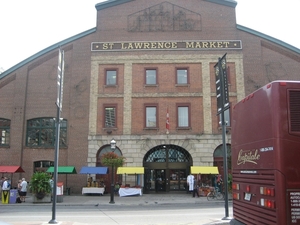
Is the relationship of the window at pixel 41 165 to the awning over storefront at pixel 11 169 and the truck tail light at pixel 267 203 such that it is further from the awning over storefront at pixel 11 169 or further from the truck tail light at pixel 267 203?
the truck tail light at pixel 267 203

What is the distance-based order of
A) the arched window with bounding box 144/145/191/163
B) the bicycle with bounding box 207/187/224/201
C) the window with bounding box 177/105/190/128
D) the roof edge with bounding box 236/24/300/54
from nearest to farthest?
the bicycle with bounding box 207/187/224/201 → the window with bounding box 177/105/190/128 → the arched window with bounding box 144/145/191/163 → the roof edge with bounding box 236/24/300/54

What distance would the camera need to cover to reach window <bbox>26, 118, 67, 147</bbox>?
96.6ft

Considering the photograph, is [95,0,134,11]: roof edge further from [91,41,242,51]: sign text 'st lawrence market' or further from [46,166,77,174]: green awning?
[46,166,77,174]: green awning

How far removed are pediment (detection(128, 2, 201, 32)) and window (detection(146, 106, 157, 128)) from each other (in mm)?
7208

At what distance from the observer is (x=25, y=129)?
29.7 meters

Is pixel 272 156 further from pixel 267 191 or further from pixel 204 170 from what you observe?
pixel 204 170

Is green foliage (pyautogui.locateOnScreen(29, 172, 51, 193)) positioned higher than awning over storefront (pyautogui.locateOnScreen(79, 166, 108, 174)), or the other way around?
awning over storefront (pyautogui.locateOnScreen(79, 166, 108, 174))

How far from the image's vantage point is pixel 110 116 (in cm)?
2942

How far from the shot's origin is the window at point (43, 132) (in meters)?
29.5

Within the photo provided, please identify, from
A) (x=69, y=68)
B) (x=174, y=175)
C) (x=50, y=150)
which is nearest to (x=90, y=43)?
(x=69, y=68)

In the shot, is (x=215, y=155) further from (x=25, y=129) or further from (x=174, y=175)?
(x=25, y=129)

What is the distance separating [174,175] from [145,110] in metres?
6.14

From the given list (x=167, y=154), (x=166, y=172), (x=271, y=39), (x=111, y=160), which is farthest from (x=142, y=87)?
(x=271, y=39)

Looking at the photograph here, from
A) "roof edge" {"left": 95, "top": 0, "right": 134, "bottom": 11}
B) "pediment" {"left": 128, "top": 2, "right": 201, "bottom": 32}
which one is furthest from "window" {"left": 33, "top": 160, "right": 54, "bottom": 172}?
"roof edge" {"left": 95, "top": 0, "right": 134, "bottom": 11}
